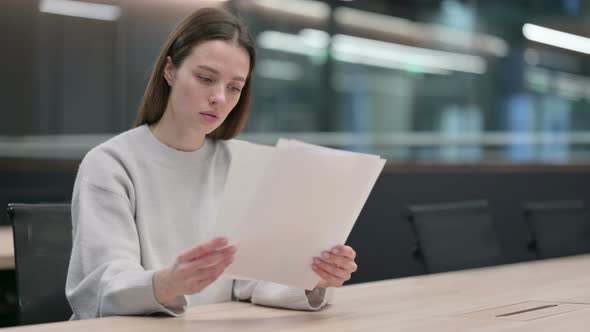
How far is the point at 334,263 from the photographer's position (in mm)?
1549

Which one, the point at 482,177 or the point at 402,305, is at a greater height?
the point at 482,177

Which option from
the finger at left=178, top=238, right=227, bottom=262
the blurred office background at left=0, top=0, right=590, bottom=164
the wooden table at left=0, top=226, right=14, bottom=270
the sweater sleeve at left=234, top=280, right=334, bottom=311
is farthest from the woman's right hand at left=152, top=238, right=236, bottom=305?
the blurred office background at left=0, top=0, right=590, bottom=164

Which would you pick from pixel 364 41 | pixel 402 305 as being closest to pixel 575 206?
pixel 402 305

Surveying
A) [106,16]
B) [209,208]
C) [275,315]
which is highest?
[106,16]

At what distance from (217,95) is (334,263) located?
16.1 inches

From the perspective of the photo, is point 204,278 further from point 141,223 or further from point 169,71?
point 169,71

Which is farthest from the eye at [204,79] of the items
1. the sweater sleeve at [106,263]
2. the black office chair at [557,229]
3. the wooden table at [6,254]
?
the black office chair at [557,229]

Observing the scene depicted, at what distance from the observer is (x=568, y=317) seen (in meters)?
1.60

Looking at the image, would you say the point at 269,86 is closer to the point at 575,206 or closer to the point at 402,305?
the point at 575,206

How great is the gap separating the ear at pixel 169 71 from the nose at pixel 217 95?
0.15 metres

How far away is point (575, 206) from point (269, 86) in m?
2.66

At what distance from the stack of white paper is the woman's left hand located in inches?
1.9

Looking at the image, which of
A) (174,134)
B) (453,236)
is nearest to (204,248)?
(174,134)

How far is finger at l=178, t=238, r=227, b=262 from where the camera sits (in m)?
1.36
